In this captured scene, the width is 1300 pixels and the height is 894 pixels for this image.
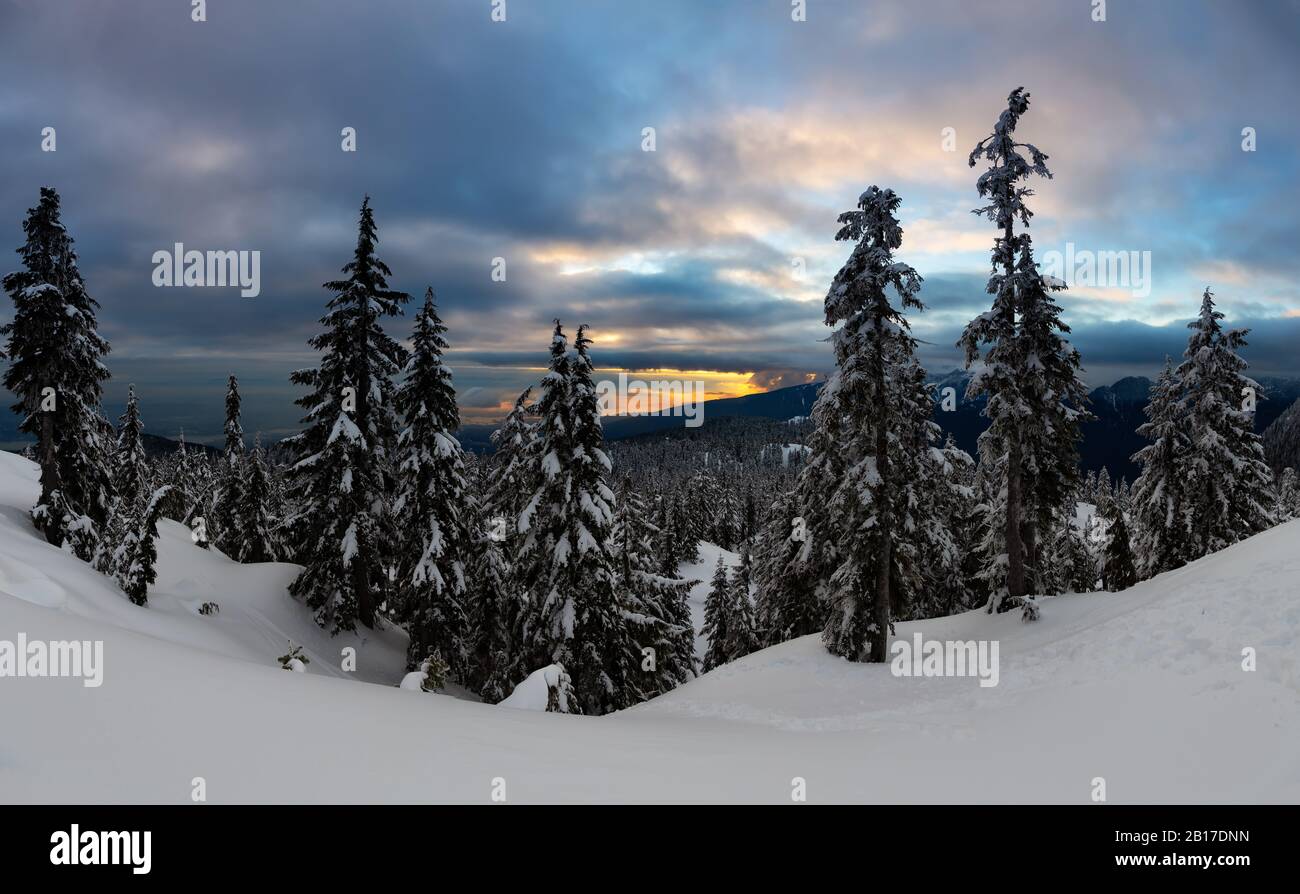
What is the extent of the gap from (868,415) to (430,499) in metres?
15.8

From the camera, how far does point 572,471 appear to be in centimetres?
2069

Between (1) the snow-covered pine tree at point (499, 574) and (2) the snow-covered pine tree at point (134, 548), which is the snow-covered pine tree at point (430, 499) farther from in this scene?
(2) the snow-covered pine tree at point (134, 548)

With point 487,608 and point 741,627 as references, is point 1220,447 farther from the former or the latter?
point 487,608

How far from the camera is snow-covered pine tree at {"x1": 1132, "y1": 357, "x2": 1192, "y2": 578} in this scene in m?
27.8

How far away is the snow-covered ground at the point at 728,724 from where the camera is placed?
590cm

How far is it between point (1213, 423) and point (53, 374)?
155ft

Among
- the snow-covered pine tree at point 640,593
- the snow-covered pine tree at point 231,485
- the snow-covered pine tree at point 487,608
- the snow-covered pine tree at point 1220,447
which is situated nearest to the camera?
the snow-covered pine tree at point 640,593

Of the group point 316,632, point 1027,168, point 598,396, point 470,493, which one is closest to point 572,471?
point 598,396

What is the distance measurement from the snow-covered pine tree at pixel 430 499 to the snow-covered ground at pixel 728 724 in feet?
16.8

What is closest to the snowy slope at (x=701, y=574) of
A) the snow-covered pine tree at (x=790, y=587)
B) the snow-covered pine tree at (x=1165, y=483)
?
the snow-covered pine tree at (x=790, y=587)

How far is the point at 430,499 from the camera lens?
2333cm

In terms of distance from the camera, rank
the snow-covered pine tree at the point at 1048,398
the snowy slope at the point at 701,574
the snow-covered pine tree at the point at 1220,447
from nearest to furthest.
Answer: the snow-covered pine tree at the point at 1048,398 < the snow-covered pine tree at the point at 1220,447 < the snowy slope at the point at 701,574

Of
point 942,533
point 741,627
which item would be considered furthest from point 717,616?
point 942,533
